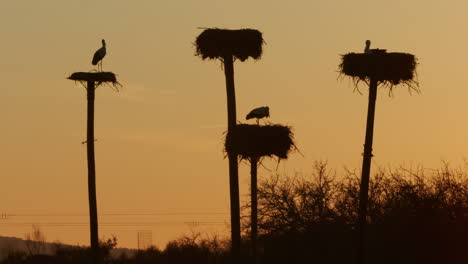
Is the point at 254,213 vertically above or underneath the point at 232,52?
underneath

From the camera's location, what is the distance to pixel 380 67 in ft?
159

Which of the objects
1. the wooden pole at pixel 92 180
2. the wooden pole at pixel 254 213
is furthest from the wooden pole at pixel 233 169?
the wooden pole at pixel 92 180

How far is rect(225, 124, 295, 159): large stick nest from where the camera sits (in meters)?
54.7

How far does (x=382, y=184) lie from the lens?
61.8 m

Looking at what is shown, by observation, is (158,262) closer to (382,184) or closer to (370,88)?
(382,184)

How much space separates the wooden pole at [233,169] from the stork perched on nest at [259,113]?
4.38 m

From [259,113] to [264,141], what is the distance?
295 cm

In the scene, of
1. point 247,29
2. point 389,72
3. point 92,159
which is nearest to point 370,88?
point 389,72

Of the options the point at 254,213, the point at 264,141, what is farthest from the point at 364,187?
the point at 254,213

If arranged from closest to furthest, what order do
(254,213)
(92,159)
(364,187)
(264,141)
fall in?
(364,187) → (92,159) → (264,141) → (254,213)

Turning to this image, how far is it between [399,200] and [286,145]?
4.32 meters

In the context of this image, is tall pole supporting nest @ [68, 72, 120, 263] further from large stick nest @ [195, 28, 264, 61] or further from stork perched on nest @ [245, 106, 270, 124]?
stork perched on nest @ [245, 106, 270, 124]

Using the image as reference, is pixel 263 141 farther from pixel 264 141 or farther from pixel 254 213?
pixel 254 213

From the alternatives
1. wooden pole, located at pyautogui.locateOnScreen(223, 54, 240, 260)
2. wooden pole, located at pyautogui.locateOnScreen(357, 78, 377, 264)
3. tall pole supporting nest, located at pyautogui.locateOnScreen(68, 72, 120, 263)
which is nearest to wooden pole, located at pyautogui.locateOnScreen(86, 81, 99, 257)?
tall pole supporting nest, located at pyautogui.locateOnScreen(68, 72, 120, 263)
